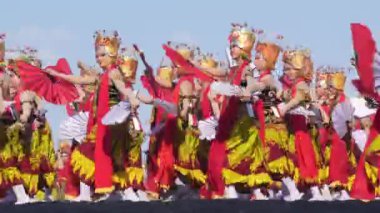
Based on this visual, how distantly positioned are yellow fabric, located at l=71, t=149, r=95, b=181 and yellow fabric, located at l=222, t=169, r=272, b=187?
4.63ft

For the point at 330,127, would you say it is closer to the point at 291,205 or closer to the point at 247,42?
the point at 247,42

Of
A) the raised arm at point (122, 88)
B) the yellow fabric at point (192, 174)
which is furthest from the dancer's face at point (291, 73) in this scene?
the raised arm at point (122, 88)

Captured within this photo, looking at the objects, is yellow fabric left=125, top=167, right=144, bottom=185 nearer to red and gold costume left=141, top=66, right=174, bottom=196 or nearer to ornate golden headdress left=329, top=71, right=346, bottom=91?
red and gold costume left=141, top=66, right=174, bottom=196

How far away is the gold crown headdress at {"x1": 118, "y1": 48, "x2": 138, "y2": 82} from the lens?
56.1 ft

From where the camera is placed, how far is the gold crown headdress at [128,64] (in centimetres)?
1711

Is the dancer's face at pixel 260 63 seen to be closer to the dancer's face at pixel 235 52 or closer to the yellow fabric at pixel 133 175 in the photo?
the dancer's face at pixel 235 52

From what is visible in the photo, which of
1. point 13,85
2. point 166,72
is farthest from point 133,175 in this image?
point 166,72

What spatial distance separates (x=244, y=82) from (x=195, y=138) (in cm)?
169

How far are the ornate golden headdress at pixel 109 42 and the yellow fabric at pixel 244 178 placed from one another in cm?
178

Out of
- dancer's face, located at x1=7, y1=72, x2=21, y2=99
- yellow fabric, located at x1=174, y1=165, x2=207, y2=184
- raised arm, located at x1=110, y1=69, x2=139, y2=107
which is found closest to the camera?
raised arm, located at x1=110, y1=69, x2=139, y2=107

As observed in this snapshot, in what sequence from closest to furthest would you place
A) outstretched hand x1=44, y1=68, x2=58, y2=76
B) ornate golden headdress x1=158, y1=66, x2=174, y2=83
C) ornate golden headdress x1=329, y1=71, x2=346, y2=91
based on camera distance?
outstretched hand x1=44, y1=68, x2=58, y2=76 → ornate golden headdress x1=329, y1=71, x2=346, y2=91 → ornate golden headdress x1=158, y1=66, x2=174, y2=83

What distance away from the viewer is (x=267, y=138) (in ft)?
54.9

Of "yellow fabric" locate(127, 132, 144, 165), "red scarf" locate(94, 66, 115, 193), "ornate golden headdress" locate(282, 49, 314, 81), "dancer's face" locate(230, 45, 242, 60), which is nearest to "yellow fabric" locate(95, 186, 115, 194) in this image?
"red scarf" locate(94, 66, 115, 193)

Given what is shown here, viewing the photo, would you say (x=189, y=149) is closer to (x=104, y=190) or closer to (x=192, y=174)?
(x=192, y=174)
